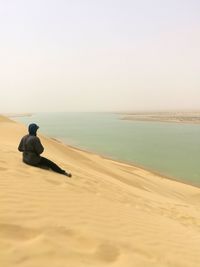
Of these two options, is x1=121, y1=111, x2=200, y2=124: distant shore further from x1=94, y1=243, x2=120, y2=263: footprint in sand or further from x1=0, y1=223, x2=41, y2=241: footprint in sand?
x1=0, y1=223, x2=41, y2=241: footprint in sand

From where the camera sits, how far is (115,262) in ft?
10.8

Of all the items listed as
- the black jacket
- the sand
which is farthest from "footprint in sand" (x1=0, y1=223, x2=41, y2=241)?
the black jacket

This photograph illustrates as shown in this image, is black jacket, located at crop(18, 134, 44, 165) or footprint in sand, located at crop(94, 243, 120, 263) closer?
footprint in sand, located at crop(94, 243, 120, 263)

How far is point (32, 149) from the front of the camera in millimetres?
7840

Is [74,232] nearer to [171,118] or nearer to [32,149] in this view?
[32,149]

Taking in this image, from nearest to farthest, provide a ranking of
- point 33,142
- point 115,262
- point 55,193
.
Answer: point 115,262
point 55,193
point 33,142

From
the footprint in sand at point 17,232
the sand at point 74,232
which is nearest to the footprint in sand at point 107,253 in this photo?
the sand at point 74,232

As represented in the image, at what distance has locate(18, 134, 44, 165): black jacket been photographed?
307 inches

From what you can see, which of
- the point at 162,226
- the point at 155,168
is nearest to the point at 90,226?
the point at 162,226

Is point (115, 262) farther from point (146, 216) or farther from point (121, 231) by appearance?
point (146, 216)

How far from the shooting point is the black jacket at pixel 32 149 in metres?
7.80

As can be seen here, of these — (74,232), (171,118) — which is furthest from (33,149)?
(171,118)

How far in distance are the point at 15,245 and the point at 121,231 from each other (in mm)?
1664

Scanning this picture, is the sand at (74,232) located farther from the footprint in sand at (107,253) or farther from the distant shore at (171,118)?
the distant shore at (171,118)
